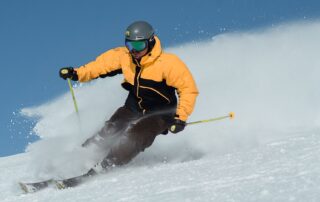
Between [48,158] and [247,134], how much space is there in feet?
9.35

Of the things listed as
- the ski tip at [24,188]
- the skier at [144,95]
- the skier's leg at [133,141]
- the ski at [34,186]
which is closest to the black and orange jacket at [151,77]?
the skier at [144,95]

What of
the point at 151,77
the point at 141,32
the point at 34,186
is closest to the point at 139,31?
the point at 141,32

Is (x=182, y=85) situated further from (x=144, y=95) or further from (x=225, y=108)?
(x=225, y=108)

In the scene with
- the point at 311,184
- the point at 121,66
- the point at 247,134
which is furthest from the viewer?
the point at 247,134

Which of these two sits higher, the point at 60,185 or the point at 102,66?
the point at 102,66

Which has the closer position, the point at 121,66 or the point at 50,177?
the point at 50,177

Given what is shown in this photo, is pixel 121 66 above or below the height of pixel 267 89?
above

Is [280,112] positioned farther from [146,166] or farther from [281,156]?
[281,156]

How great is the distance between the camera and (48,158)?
6930 mm

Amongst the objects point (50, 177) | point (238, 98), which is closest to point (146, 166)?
point (50, 177)

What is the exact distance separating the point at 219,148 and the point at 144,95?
1246 mm

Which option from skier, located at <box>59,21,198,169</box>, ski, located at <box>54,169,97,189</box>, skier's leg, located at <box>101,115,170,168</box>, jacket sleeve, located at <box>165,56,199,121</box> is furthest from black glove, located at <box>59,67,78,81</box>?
ski, located at <box>54,169,97,189</box>

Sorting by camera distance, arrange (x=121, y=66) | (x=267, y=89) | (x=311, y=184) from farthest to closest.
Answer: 1. (x=267, y=89)
2. (x=121, y=66)
3. (x=311, y=184)

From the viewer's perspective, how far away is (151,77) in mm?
6637
